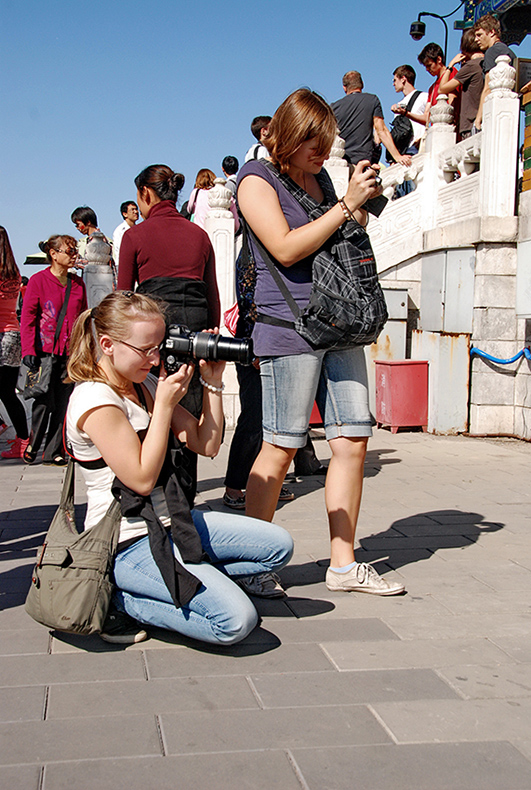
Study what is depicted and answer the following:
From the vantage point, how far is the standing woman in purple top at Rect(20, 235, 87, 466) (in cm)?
649

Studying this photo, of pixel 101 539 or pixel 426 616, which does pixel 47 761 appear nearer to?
pixel 101 539

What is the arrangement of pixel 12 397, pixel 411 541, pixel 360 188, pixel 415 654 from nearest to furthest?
pixel 415 654 → pixel 360 188 → pixel 411 541 → pixel 12 397

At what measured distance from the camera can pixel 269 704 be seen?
2.44 meters

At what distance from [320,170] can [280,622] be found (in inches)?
75.6

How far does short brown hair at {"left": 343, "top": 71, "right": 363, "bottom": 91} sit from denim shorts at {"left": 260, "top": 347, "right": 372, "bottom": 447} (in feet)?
24.7

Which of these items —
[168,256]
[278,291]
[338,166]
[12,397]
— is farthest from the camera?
[338,166]

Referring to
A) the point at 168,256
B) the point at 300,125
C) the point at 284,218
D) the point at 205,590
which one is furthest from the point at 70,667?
the point at 168,256

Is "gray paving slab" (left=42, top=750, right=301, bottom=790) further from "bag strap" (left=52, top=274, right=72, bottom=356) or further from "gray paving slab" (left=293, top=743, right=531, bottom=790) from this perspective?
"bag strap" (left=52, top=274, right=72, bottom=356)

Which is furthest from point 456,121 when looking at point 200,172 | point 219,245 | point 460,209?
point 219,245

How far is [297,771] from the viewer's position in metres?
2.07

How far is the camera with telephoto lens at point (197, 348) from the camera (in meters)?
2.87

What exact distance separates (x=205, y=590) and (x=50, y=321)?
4257 millimetres

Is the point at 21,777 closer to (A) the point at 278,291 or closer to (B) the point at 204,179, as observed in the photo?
(A) the point at 278,291

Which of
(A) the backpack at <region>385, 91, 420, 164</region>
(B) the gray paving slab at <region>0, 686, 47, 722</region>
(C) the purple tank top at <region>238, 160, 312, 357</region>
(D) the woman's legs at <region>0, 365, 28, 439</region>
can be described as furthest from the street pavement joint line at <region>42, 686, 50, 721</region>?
(A) the backpack at <region>385, 91, 420, 164</region>
